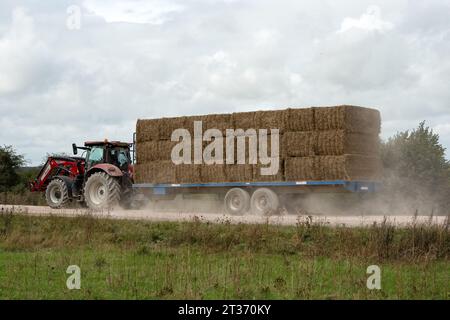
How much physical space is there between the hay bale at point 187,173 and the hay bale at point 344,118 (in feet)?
16.0

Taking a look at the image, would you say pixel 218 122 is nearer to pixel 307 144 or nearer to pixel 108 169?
pixel 307 144

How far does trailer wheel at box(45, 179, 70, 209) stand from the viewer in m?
25.4

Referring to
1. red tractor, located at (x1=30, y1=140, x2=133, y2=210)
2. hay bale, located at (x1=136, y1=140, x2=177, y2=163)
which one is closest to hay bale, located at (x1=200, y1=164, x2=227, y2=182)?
hay bale, located at (x1=136, y1=140, x2=177, y2=163)

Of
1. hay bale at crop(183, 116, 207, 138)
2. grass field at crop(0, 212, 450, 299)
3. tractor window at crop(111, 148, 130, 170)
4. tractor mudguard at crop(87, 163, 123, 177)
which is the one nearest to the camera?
grass field at crop(0, 212, 450, 299)

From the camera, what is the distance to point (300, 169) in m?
21.0

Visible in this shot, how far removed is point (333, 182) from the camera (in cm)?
2025

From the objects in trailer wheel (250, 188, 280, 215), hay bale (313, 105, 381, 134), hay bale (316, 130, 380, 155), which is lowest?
trailer wheel (250, 188, 280, 215)

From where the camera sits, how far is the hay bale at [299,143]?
20.8 meters

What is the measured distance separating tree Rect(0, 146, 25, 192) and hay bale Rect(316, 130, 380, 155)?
22237mm

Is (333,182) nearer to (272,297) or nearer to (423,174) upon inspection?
(423,174)

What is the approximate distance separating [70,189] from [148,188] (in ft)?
10.9

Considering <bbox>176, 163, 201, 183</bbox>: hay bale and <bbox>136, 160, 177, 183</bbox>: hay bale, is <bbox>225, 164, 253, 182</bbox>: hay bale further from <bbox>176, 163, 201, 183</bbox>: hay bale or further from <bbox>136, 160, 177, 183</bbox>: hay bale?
<bbox>136, 160, 177, 183</bbox>: hay bale

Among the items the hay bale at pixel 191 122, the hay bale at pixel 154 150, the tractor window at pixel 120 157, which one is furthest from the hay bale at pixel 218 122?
the tractor window at pixel 120 157

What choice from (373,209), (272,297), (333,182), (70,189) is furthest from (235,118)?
(272,297)
